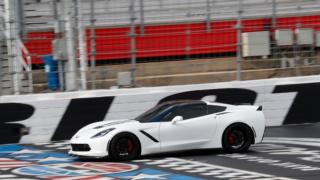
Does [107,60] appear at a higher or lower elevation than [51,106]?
higher

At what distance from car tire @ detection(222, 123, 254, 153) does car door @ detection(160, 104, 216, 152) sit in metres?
0.31

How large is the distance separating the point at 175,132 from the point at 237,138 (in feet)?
4.19

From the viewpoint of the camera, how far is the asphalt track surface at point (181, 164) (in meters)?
10.1

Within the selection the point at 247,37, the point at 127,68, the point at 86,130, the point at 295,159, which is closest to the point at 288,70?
the point at 247,37

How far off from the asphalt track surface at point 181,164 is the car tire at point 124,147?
0.18 meters

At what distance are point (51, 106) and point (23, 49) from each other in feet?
5.50

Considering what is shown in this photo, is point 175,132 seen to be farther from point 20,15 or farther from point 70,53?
point 20,15

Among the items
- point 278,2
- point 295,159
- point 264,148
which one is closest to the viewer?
point 295,159

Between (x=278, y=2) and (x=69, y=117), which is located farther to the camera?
(x=278, y=2)

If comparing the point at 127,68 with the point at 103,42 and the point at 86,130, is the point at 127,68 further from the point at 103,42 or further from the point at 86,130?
the point at 86,130

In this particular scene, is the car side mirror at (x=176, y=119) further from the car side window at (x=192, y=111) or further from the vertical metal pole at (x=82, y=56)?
the vertical metal pole at (x=82, y=56)

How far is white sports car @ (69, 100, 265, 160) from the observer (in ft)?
38.0

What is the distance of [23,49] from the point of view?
50.9 feet

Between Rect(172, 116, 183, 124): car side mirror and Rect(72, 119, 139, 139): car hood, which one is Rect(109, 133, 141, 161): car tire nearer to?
Rect(72, 119, 139, 139): car hood
